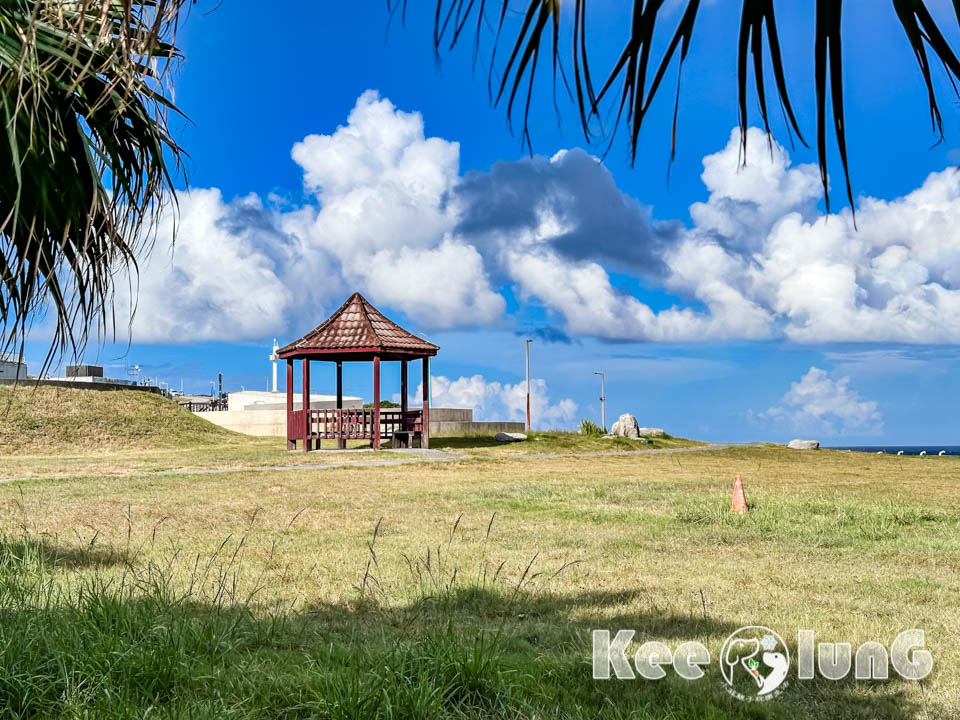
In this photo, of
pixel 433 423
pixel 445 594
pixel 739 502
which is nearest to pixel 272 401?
pixel 433 423

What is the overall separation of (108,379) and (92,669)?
163 ft

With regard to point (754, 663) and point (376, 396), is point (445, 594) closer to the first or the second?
point (754, 663)

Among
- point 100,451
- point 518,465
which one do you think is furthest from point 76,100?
point 100,451

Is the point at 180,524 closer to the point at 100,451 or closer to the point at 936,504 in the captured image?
the point at 936,504

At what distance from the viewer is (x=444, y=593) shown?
555 centimetres

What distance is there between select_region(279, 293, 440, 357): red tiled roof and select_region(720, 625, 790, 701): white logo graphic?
18942 mm

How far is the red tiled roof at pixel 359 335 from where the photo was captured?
23703 mm

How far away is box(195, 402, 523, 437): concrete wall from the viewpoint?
1407 inches

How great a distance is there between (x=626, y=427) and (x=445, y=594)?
29553mm

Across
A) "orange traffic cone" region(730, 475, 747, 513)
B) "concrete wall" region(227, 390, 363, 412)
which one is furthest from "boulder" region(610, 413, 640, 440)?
"orange traffic cone" region(730, 475, 747, 513)

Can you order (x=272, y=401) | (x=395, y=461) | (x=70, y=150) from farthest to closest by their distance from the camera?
1. (x=272, y=401)
2. (x=395, y=461)
3. (x=70, y=150)

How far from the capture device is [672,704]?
377 cm

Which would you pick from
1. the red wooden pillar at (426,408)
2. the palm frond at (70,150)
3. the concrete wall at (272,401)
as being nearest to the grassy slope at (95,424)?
the red wooden pillar at (426,408)

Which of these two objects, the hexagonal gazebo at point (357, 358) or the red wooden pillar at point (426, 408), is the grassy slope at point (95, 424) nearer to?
the hexagonal gazebo at point (357, 358)
